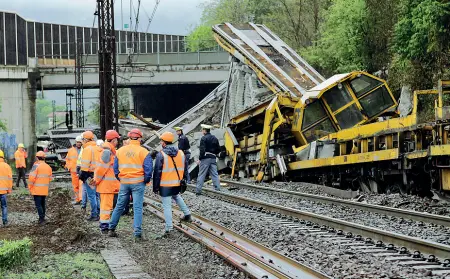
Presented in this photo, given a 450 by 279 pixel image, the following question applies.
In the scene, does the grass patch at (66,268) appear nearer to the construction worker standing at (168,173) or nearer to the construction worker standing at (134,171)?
the construction worker standing at (134,171)

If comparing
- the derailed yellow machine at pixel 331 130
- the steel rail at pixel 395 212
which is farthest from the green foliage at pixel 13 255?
the derailed yellow machine at pixel 331 130

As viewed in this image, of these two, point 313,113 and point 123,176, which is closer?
point 123,176

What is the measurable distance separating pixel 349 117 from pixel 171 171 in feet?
36.8

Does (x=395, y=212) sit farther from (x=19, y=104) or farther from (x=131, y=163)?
(x=19, y=104)

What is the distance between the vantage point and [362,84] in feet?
68.5

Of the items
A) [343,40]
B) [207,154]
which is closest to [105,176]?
[207,154]

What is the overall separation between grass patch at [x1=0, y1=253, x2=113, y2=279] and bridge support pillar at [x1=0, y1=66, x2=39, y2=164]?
37.5 m

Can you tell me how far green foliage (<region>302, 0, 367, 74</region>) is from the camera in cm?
3067

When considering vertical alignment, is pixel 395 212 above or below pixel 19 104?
below

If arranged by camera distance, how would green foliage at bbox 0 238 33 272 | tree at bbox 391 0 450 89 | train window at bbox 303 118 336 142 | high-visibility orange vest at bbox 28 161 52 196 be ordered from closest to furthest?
green foliage at bbox 0 238 33 272 → high-visibility orange vest at bbox 28 161 52 196 → train window at bbox 303 118 336 142 → tree at bbox 391 0 450 89

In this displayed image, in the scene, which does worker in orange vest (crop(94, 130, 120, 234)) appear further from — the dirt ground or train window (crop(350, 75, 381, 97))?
train window (crop(350, 75, 381, 97))

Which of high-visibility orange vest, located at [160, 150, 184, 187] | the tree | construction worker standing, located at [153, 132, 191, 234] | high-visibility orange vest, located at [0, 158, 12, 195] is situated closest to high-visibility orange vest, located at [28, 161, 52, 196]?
high-visibility orange vest, located at [0, 158, 12, 195]

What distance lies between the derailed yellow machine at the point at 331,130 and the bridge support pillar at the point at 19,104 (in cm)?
2063

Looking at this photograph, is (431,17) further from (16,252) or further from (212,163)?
(16,252)
